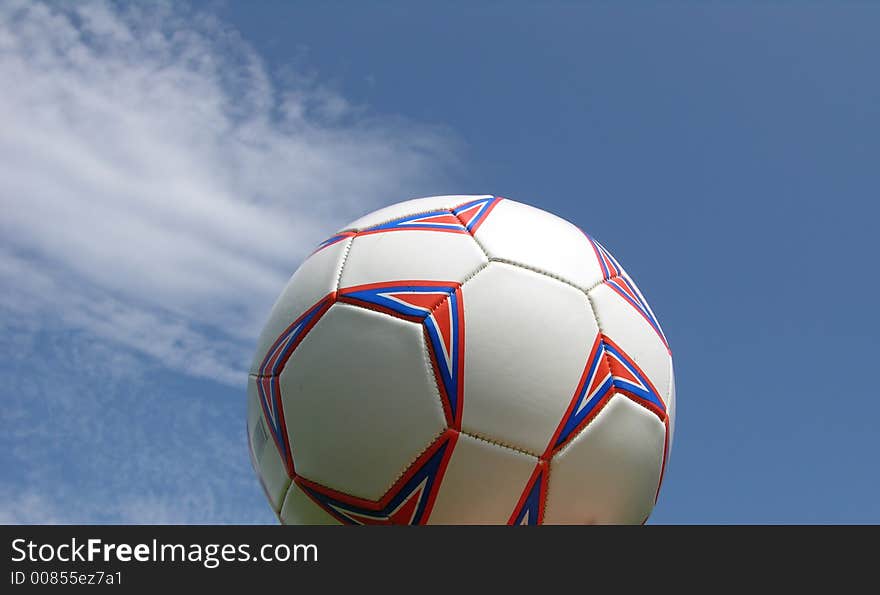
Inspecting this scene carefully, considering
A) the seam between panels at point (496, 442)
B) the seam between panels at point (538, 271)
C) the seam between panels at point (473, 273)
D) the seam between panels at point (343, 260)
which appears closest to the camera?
the seam between panels at point (496, 442)

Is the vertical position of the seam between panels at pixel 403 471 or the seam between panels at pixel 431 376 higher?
the seam between panels at pixel 431 376

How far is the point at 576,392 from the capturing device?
187 inches

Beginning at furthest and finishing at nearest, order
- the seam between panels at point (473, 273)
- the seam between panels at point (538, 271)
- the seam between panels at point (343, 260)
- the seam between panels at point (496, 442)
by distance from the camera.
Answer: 1. the seam between panels at point (343, 260)
2. the seam between panels at point (538, 271)
3. the seam between panels at point (473, 273)
4. the seam between panels at point (496, 442)

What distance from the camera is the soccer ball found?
4.59 m

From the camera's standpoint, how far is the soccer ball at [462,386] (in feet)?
15.1

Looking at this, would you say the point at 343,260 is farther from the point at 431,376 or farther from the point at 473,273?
the point at 431,376

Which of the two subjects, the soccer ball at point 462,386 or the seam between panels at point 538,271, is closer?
the soccer ball at point 462,386

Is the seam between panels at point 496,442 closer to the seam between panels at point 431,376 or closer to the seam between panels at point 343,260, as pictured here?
the seam between panels at point 431,376

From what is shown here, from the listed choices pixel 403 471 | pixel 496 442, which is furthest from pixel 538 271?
pixel 403 471

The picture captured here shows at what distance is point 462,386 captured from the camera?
15.0ft

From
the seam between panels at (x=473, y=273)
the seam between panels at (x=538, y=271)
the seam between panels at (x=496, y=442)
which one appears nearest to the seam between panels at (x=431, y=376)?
the seam between panels at (x=496, y=442)

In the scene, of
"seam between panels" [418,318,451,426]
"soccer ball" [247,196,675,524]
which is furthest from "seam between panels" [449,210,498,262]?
"seam between panels" [418,318,451,426]

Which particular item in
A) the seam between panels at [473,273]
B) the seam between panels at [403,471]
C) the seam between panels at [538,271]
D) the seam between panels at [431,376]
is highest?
the seam between panels at [538,271]
